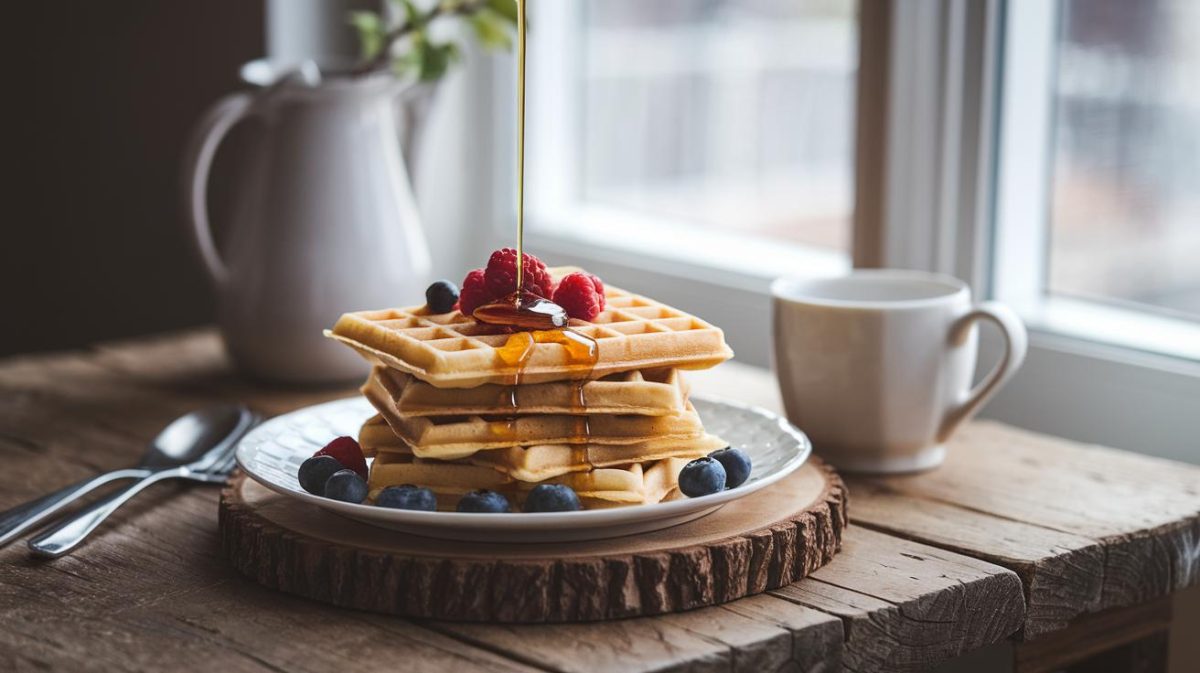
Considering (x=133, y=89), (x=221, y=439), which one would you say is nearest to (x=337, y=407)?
(x=221, y=439)

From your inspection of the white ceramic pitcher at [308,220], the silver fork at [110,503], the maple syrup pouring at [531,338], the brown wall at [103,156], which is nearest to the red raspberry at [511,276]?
the maple syrup pouring at [531,338]

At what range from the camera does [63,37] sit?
216 cm

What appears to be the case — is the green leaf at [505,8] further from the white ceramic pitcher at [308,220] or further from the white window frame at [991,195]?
the white window frame at [991,195]

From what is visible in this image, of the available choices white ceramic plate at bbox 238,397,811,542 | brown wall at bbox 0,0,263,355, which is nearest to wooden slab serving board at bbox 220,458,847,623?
white ceramic plate at bbox 238,397,811,542

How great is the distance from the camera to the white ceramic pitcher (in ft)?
4.87

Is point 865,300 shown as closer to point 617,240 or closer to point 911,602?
point 911,602

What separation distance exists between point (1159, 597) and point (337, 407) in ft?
2.28

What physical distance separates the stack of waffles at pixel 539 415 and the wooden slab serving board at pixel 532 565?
41mm

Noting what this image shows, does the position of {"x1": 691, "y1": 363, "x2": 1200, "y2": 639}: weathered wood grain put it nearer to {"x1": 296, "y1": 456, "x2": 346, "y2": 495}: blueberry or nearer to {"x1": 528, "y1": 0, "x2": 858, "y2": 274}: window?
{"x1": 296, "y1": 456, "x2": 346, "y2": 495}: blueberry

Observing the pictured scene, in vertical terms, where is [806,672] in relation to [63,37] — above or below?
below

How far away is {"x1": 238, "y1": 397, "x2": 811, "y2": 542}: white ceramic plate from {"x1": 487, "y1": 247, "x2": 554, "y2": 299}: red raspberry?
0.19m

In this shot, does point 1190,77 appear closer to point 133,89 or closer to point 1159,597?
point 1159,597

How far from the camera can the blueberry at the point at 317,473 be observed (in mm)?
952

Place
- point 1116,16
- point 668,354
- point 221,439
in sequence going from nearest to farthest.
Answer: point 668,354 → point 221,439 → point 1116,16
